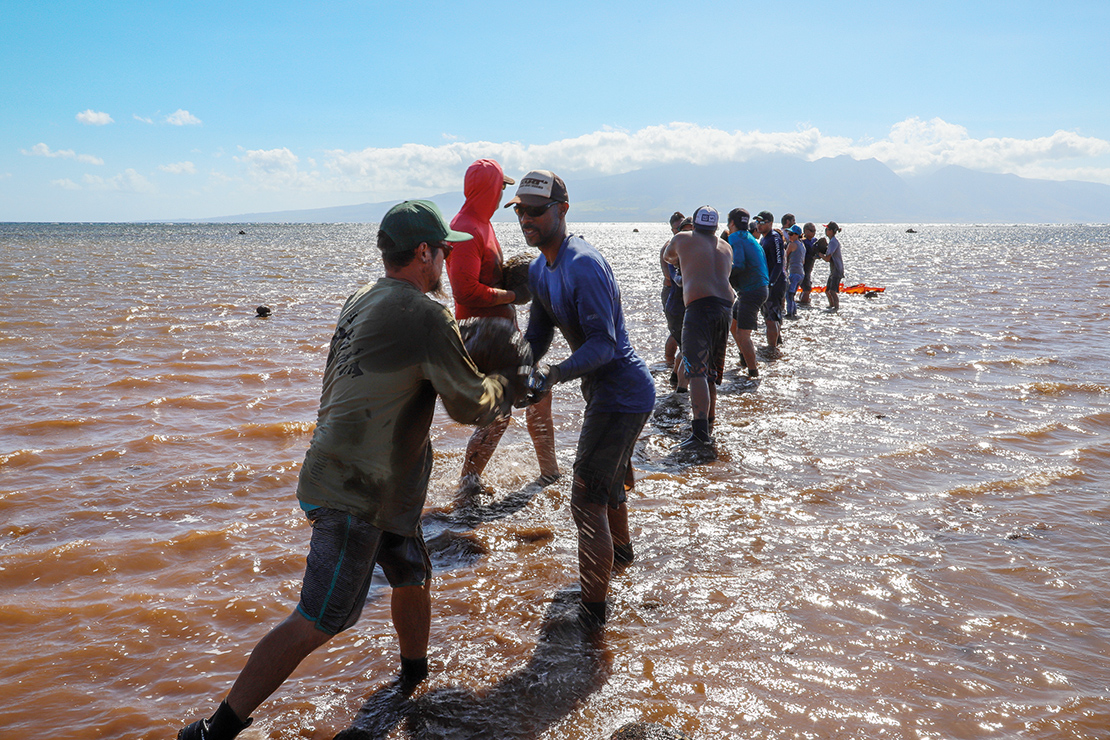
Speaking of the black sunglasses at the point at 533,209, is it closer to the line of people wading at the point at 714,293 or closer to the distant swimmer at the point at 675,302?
the line of people wading at the point at 714,293

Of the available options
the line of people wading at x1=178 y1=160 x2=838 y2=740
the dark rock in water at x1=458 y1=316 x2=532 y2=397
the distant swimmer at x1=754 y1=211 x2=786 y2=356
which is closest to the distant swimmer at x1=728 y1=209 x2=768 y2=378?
the distant swimmer at x1=754 y1=211 x2=786 y2=356

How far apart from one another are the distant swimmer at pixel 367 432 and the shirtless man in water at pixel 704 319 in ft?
13.6

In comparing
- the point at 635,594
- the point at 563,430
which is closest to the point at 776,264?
the point at 563,430

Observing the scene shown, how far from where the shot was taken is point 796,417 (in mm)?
7520

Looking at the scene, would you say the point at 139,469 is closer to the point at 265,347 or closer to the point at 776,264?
the point at 265,347

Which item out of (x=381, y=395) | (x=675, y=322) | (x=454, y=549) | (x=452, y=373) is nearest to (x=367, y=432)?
(x=381, y=395)

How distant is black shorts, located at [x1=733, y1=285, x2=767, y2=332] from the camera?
8.95 m

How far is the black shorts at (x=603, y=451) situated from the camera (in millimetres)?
3432

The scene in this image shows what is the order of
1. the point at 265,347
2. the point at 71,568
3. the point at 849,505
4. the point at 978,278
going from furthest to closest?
the point at 978,278 → the point at 265,347 → the point at 849,505 → the point at 71,568

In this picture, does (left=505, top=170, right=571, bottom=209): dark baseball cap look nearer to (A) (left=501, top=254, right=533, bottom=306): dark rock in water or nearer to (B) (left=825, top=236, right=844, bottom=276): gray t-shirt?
(A) (left=501, top=254, right=533, bottom=306): dark rock in water

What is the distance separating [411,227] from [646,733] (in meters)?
2.24

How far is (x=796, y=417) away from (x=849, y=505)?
249 cm

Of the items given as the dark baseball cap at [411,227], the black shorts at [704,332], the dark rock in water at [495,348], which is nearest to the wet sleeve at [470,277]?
the dark rock in water at [495,348]

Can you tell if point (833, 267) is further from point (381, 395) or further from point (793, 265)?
point (381, 395)
